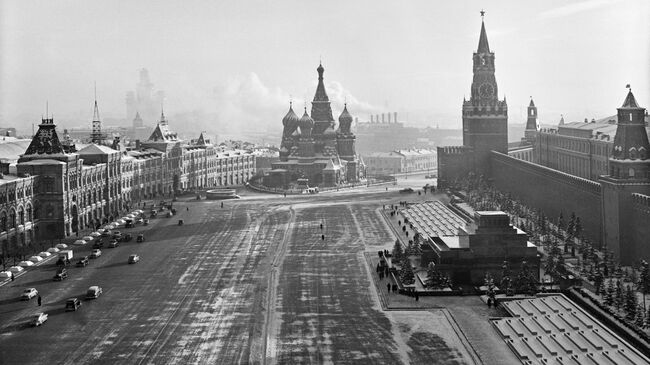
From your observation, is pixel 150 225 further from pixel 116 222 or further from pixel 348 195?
pixel 348 195

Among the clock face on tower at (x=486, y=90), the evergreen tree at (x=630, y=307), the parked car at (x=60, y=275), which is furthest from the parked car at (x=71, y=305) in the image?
the clock face on tower at (x=486, y=90)

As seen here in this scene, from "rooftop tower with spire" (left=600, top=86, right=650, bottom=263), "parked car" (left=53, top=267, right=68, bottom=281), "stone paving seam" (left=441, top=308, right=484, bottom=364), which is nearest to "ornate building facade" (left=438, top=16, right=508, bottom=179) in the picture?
"rooftop tower with spire" (left=600, top=86, right=650, bottom=263)

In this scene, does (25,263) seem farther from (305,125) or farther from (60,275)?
(305,125)

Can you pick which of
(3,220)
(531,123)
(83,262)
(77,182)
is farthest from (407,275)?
(531,123)

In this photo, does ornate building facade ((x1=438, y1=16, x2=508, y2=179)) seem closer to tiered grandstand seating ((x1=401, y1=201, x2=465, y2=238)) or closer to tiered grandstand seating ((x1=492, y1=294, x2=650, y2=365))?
tiered grandstand seating ((x1=401, y1=201, x2=465, y2=238))

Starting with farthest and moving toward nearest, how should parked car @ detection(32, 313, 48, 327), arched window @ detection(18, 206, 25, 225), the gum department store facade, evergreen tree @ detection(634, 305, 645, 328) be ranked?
the gum department store facade
arched window @ detection(18, 206, 25, 225)
parked car @ detection(32, 313, 48, 327)
evergreen tree @ detection(634, 305, 645, 328)

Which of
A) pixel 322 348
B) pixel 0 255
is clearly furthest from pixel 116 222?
pixel 322 348
